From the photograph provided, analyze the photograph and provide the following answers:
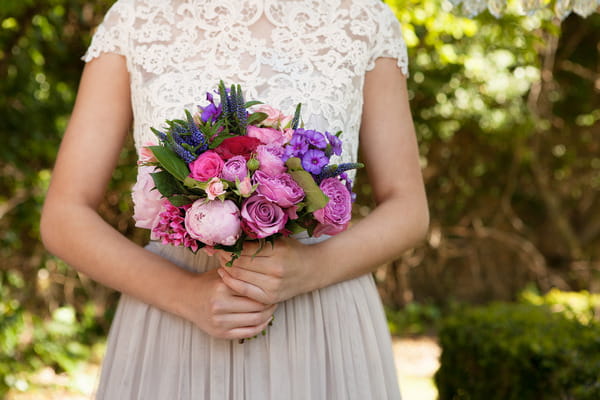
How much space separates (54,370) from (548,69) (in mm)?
7240

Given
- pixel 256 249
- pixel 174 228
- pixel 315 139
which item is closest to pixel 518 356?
pixel 256 249

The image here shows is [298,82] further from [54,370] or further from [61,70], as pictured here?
[54,370]

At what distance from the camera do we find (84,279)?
7668 millimetres

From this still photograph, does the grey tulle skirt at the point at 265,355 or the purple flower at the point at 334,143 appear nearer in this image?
the purple flower at the point at 334,143

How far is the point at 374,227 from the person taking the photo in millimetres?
1851

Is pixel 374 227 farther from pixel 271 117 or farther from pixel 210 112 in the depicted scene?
pixel 210 112

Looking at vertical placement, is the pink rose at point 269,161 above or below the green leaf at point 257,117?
below

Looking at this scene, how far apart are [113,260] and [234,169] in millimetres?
599

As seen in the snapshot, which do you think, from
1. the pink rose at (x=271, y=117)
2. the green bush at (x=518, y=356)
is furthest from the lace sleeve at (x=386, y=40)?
A: the green bush at (x=518, y=356)

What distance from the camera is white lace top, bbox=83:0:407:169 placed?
6.42 feet

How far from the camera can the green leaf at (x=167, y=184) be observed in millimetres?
1429

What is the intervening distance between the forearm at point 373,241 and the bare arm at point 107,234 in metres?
0.23

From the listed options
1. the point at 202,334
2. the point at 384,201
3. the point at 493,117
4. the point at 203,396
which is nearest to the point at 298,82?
the point at 384,201

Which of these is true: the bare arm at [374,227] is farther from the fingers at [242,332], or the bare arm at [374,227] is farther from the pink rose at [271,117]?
the pink rose at [271,117]
